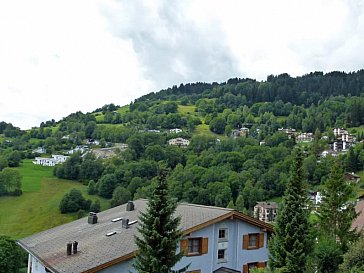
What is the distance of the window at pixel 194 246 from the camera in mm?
27594

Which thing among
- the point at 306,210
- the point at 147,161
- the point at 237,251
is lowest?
the point at 237,251

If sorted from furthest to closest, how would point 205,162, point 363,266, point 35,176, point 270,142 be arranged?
point 270,142, point 205,162, point 35,176, point 363,266

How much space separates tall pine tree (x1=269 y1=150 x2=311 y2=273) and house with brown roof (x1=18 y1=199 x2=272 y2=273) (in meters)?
4.44

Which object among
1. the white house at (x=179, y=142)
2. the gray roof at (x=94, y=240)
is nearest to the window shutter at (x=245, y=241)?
the gray roof at (x=94, y=240)

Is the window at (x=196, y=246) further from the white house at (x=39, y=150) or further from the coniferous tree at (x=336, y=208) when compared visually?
the white house at (x=39, y=150)

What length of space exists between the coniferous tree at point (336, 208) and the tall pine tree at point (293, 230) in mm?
9395

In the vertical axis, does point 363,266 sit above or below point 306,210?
below

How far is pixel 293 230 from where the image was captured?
24.7 metres

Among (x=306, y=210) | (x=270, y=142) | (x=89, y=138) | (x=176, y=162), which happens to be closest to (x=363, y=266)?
(x=306, y=210)

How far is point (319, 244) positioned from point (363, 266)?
27.5 ft

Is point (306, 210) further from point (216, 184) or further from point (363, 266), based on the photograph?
point (216, 184)

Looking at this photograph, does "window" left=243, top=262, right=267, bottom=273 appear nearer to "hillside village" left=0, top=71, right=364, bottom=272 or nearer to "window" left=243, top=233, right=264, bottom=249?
"hillside village" left=0, top=71, right=364, bottom=272

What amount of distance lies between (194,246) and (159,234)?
889cm

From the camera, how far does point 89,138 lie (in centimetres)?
19912
